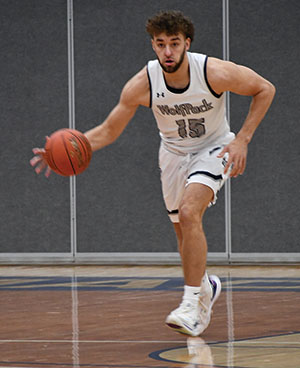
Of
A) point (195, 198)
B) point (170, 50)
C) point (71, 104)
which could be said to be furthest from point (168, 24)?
point (71, 104)

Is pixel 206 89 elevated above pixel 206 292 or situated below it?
above

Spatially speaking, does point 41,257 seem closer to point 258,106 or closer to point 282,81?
point 282,81

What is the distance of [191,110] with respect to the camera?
12.8 feet

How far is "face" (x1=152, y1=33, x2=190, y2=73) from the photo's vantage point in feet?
12.4

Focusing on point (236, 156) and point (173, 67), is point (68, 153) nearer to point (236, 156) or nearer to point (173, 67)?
point (173, 67)

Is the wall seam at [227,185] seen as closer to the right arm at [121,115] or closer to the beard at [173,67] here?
the right arm at [121,115]

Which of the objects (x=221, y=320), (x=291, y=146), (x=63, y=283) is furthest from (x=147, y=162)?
(x=221, y=320)

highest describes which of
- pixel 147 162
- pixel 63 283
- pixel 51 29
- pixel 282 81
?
pixel 51 29

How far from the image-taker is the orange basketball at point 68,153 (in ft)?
12.5

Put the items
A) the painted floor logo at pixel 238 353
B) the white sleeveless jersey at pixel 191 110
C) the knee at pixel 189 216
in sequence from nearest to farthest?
1. the painted floor logo at pixel 238 353
2. the knee at pixel 189 216
3. the white sleeveless jersey at pixel 191 110

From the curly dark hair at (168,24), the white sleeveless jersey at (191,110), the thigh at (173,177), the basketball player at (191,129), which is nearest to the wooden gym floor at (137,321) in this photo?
the basketball player at (191,129)

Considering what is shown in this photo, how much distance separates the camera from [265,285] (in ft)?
19.1

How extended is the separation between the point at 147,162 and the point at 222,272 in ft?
4.58

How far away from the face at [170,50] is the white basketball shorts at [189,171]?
44 centimetres
